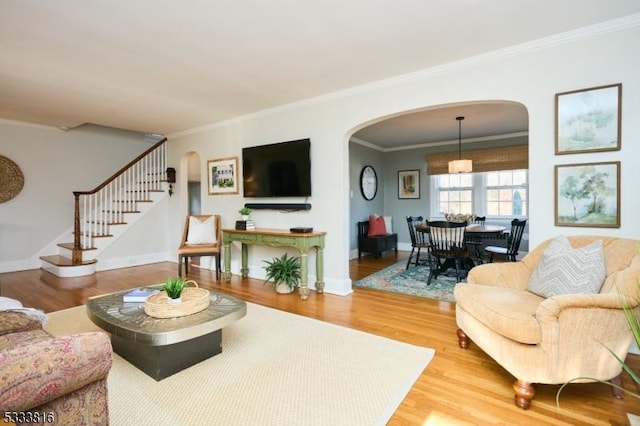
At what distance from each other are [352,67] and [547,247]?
235 centimetres

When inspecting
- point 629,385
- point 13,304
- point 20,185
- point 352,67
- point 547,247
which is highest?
point 352,67

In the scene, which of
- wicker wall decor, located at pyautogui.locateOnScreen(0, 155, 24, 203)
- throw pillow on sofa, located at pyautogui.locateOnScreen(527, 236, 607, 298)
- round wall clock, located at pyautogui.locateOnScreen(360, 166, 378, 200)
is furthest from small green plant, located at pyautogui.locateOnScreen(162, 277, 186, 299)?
wicker wall decor, located at pyautogui.locateOnScreen(0, 155, 24, 203)

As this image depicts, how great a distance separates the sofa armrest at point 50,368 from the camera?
0.92 meters

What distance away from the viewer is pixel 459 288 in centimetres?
233

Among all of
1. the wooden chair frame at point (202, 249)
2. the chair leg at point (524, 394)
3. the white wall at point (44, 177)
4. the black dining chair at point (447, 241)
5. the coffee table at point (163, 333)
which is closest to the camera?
the chair leg at point (524, 394)

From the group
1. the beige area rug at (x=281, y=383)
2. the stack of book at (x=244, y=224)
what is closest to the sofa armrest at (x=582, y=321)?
the beige area rug at (x=281, y=383)

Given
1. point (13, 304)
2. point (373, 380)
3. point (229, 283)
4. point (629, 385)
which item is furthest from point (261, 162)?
point (629, 385)

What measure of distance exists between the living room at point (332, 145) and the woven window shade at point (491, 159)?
0.54 m

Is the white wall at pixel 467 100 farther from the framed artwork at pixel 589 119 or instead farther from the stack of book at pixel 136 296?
the stack of book at pixel 136 296

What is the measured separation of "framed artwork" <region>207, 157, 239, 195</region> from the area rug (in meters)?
2.50

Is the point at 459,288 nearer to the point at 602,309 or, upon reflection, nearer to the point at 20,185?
the point at 602,309

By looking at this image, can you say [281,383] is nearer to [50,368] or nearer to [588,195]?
[50,368]

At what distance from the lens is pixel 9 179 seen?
17.2 feet

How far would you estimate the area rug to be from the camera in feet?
12.6
